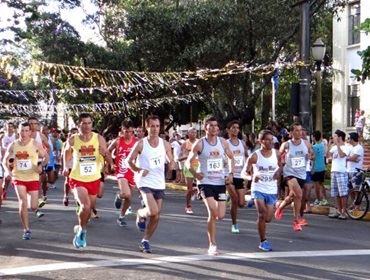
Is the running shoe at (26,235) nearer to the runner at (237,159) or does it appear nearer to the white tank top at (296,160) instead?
the runner at (237,159)

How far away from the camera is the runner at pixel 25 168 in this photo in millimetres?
10492

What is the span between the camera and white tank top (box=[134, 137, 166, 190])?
933 cm

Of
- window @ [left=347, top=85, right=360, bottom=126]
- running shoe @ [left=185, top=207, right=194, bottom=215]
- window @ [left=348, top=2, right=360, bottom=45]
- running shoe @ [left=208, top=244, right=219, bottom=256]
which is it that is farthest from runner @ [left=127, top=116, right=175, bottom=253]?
window @ [left=348, top=2, right=360, bottom=45]

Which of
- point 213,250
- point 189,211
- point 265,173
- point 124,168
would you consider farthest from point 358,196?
point 213,250

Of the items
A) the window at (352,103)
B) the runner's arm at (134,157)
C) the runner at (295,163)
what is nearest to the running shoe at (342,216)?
the runner at (295,163)

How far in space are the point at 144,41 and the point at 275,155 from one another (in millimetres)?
16088

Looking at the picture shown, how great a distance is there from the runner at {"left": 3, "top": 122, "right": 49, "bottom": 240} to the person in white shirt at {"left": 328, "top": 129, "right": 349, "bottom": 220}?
621 centimetres

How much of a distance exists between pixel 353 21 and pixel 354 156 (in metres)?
16.8

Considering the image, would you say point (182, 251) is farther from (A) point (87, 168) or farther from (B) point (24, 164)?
(B) point (24, 164)

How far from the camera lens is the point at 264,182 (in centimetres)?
970

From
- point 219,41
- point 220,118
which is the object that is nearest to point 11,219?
point 219,41

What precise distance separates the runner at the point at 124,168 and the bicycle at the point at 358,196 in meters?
4.76

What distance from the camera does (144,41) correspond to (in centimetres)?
2536

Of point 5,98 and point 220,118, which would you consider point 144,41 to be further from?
point 5,98
